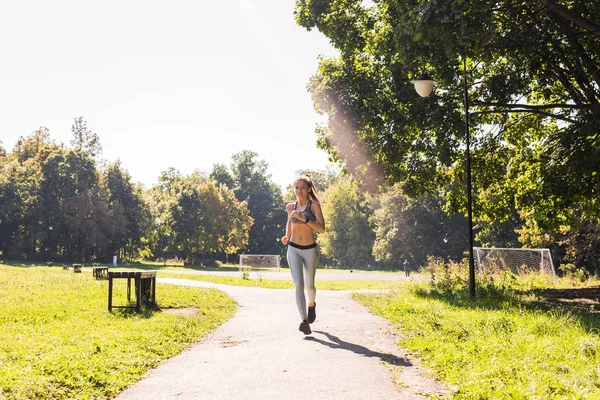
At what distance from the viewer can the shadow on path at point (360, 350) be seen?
563 cm

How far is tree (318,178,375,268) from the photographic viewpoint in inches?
2800

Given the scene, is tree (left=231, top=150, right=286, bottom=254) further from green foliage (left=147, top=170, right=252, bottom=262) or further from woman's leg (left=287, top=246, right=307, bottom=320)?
woman's leg (left=287, top=246, right=307, bottom=320)

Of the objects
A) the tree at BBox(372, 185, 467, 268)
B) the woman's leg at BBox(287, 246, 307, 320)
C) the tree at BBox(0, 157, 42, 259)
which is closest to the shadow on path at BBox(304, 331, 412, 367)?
the woman's leg at BBox(287, 246, 307, 320)

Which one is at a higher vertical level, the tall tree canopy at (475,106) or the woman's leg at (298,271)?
the tall tree canopy at (475,106)

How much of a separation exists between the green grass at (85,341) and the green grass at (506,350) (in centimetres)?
328

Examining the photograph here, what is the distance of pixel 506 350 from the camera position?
5.64 m

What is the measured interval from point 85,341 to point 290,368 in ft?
10.4

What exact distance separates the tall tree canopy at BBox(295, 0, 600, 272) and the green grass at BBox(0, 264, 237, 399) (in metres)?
8.13

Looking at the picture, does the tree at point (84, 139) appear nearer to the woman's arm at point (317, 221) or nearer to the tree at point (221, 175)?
the tree at point (221, 175)

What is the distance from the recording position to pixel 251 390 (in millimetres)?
4301

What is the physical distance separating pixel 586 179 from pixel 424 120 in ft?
16.9

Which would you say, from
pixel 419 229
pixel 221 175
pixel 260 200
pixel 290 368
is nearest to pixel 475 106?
pixel 290 368

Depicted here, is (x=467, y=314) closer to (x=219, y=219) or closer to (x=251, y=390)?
(x=251, y=390)

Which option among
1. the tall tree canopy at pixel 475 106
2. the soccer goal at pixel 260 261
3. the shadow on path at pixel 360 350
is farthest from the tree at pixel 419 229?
the shadow on path at pixel 360 350
